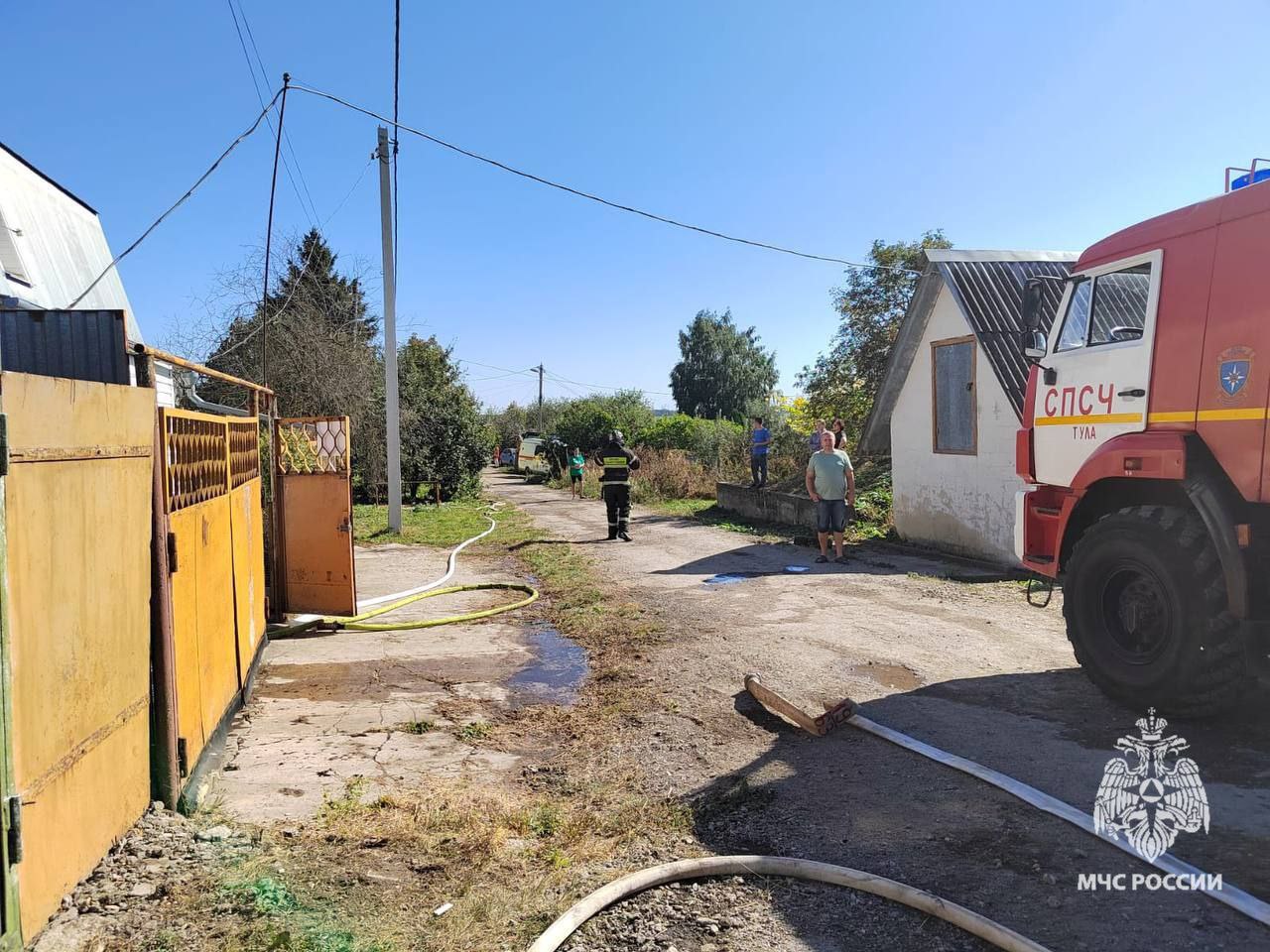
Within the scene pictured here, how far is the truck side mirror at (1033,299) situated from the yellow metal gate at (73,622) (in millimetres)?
5730

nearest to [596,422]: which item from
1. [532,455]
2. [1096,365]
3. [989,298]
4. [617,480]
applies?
[532,455]

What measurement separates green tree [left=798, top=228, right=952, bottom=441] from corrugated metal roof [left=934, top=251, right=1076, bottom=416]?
31.7 ft

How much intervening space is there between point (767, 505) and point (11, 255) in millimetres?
12542

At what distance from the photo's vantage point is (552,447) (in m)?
35.8

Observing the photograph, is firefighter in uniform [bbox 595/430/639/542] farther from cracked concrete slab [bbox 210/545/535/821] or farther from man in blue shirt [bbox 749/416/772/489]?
cracked concrete slab [bbox 210/545/535/821]

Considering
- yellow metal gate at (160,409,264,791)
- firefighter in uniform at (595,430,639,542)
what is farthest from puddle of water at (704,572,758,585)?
yellow metal gate at (160,409,264,791)

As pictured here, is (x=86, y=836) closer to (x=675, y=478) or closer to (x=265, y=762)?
(x=265, y=762)

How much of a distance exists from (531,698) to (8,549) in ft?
12.5

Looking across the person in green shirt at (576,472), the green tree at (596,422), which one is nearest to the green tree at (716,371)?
the green tree at (596,422)

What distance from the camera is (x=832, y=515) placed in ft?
36.9

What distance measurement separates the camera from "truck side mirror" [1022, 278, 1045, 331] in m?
6.05

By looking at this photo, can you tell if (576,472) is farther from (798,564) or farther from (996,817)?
(996,817)

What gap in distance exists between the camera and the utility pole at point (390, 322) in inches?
608

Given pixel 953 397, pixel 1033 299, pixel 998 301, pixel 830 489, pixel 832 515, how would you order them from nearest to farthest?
pixel 1033 299 → pixel 830 489 → pixel 832 515 → pixel 998 301 → pixel 953 397
